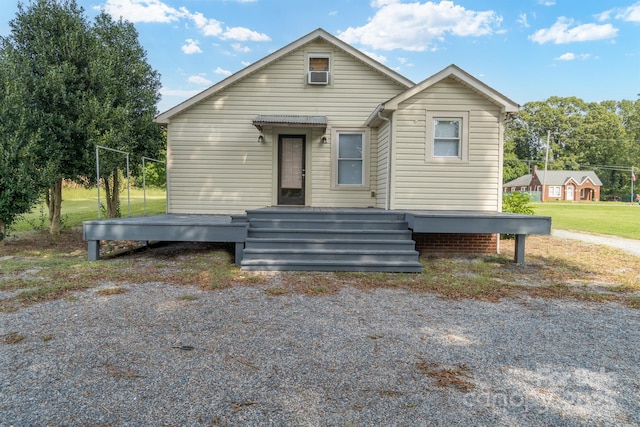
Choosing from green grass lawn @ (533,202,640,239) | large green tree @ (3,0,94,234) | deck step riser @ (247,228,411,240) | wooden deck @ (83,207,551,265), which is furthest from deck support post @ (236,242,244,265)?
green grass lawn @ (533,202,640,239)

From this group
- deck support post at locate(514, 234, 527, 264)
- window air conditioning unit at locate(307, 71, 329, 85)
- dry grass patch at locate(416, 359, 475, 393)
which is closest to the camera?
dry grass patch at locate(416, 359, 475, 393)

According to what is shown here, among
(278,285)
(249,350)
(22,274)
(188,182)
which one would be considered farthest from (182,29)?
(249,350)

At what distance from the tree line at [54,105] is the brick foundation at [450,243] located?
7.92 metres

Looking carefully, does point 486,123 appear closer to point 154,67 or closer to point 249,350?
point 249,350

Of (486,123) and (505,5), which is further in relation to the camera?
(505,5)

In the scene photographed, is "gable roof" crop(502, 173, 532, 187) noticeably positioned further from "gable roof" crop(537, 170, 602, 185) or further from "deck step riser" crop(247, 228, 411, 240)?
"deck step riser" crop(247, 228, 411, 240)

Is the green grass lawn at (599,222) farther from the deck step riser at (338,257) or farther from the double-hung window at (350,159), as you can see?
the deck step riser at (338,257)

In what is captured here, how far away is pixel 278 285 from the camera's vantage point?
5301 mm

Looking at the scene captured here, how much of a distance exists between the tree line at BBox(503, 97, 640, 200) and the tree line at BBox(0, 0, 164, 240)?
63.8 meters

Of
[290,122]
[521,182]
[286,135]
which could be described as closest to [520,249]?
[290,122]

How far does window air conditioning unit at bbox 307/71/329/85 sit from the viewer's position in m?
9.62

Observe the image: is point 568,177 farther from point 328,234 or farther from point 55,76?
point 55,76

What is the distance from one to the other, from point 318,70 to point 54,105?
655cm

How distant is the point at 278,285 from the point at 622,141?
7681 cm
